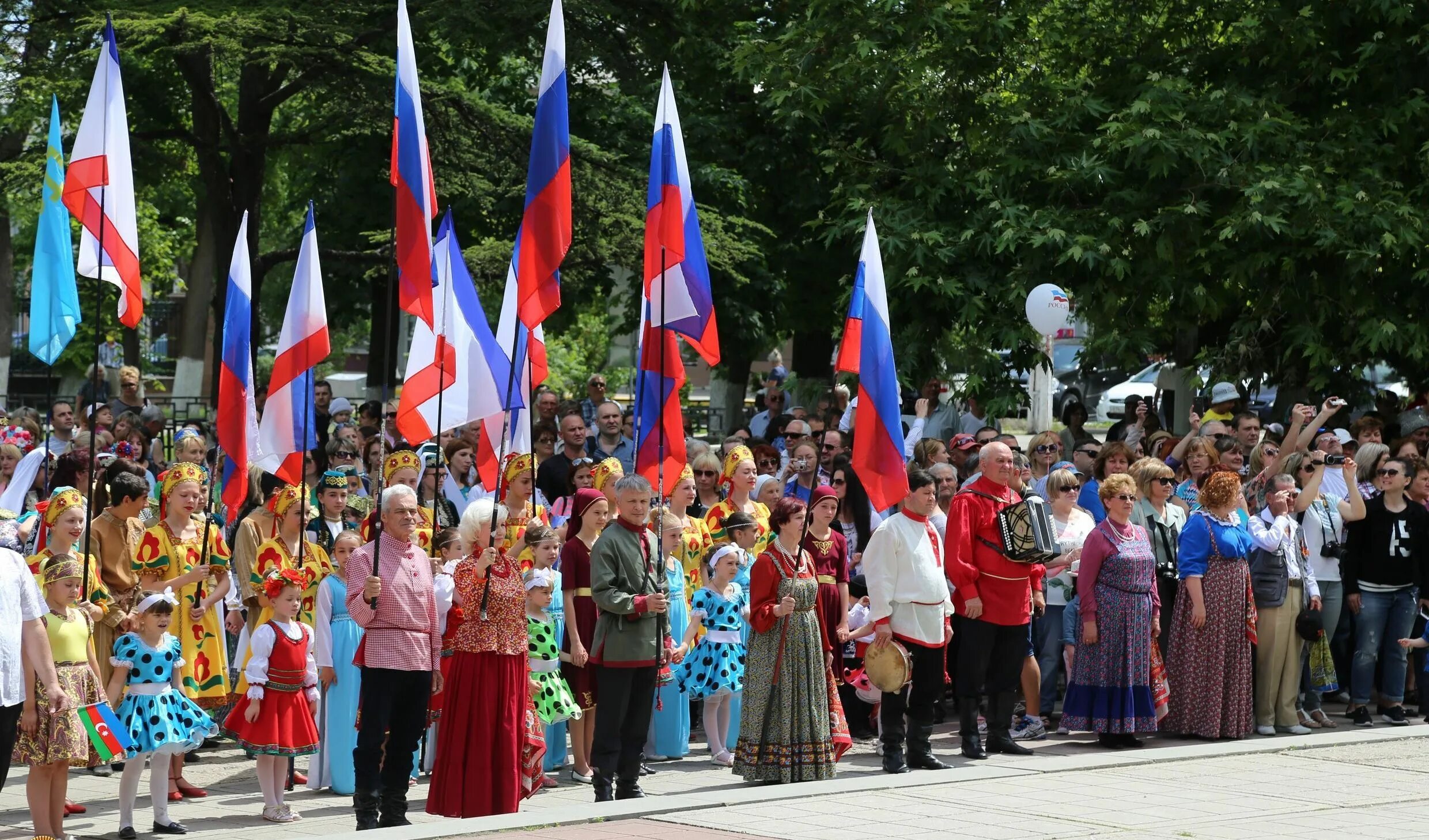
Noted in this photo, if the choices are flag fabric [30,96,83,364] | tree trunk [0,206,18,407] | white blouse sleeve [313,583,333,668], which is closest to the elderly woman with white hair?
white blouse sleeve [313,583,333,668]

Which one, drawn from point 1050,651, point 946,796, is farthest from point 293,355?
point 1050,651

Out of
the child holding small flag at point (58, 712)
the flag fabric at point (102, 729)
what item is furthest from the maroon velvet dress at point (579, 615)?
the child holding small flag at point (58, 712)

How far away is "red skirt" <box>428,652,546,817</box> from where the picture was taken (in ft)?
30.0

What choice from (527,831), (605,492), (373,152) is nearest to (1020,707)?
(605,492)

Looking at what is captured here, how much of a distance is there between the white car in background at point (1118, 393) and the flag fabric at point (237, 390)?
101 feet

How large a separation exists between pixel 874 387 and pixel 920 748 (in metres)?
2.08

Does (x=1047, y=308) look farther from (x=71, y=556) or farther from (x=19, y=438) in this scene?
(x=71, y=556)

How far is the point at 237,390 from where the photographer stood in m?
11.4

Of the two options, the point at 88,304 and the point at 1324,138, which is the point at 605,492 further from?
the point at 88,304

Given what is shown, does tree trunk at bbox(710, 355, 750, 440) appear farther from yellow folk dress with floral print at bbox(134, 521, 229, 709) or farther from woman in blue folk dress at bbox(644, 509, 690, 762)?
yellow folk dress with floral print at bbox(134, 521, 229, 709)

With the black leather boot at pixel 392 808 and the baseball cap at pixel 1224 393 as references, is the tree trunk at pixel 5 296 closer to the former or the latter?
the baseball cap at pixel 1224 393

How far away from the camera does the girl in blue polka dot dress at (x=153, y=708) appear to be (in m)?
9.30

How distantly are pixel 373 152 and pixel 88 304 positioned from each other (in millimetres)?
13970

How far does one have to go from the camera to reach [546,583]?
1055cm
